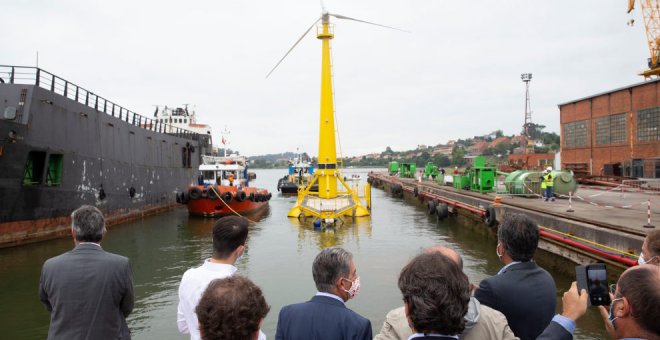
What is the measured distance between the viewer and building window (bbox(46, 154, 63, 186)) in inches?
574

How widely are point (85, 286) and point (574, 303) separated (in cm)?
300

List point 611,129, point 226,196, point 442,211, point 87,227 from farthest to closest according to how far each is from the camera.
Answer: point 611,129 → point 226,196 → point 442,211 → point 87,227

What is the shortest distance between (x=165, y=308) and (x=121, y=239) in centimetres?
864

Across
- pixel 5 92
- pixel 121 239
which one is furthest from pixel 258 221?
pixel 5 92

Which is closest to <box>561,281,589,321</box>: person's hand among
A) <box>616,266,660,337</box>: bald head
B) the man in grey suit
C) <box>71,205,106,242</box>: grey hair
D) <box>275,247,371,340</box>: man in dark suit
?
<box>616,266,660,337</box>: bald head

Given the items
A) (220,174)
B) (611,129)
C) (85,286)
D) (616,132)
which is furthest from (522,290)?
(611,129)

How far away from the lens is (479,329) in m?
2.10

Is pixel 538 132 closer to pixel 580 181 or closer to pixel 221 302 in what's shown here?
pixel 580 181

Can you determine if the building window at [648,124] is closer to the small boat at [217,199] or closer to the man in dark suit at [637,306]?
the small boat at [217,199]

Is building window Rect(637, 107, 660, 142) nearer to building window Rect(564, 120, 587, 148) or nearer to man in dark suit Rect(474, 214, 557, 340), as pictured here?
building window Rect(564, 120, 587, 148)

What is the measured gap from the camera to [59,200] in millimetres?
14727

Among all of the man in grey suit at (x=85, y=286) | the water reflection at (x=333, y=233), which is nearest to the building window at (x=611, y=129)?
the water reflection at (x=333, y=233)

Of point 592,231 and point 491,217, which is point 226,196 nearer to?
point 491,217

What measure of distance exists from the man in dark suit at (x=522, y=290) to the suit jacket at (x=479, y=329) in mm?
555
